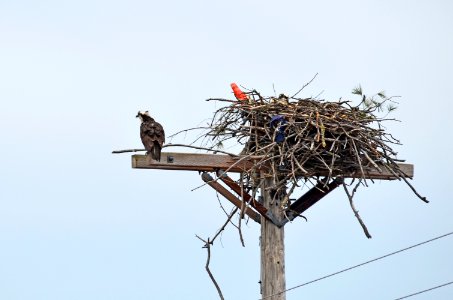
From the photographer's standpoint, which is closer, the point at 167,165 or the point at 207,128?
the point at 167,165

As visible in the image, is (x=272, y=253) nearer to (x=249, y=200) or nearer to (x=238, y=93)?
(x=249, y=200)

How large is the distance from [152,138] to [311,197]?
1904 mm

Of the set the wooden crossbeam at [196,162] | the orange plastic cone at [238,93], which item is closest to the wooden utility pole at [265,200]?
the wooden crossbeam at [196,162]

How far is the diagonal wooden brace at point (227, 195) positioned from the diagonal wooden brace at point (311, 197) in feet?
1.16

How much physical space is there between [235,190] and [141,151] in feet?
3.68

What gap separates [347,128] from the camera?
11922 mm

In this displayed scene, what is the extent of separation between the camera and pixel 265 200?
1180cm

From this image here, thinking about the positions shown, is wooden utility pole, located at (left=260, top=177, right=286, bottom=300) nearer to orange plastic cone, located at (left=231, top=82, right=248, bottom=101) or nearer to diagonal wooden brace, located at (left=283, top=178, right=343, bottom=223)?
diagonal wooden brace, located at (left=283, top=178, right=343, bottom=223)

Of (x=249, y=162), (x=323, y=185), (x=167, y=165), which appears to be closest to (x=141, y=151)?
(x=167, y=165)

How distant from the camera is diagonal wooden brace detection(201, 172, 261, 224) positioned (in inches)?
453

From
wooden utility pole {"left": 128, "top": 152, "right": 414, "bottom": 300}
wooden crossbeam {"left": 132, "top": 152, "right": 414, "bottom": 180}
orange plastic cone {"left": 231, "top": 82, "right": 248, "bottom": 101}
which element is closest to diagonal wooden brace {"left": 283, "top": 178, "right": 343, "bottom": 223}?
wooden utility pole {"left": 128, "top": 152, "right": 414, "bottom": 300}

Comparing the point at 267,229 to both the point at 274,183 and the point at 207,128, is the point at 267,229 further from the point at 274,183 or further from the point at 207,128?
the point at 207,128

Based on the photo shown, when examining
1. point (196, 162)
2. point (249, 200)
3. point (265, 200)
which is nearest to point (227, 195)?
point (249, 200)

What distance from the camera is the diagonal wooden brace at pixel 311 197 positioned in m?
11.8
